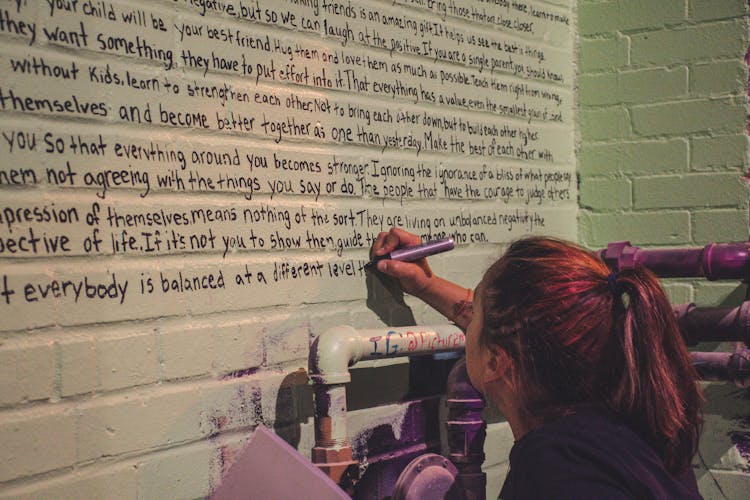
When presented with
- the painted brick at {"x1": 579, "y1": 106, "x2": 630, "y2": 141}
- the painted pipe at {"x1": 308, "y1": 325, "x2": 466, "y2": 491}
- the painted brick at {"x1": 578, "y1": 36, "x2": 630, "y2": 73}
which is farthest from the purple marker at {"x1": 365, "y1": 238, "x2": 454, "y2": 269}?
the painted brick at {"x1": 578, "y1": 36, "x2": 630, "y2": 73}

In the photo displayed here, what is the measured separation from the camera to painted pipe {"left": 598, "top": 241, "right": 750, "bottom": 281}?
2.39m

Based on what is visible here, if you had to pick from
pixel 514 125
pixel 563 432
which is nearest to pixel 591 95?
pixel 514 125

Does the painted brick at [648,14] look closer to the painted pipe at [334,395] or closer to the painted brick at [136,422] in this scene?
the painted pipe at [334,395]

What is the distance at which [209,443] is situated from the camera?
1.82m

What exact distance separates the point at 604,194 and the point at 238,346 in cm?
164

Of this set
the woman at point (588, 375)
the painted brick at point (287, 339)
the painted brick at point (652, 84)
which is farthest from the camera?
the painted brick at point (652, 84)

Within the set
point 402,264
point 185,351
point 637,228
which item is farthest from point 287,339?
point 637,228

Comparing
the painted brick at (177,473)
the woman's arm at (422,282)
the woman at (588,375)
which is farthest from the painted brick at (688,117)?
the painted brick at (177,473)

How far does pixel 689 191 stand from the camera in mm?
2744

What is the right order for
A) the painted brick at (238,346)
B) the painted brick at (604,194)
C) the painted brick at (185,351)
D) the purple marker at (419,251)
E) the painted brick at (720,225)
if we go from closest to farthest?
the painted brick at (185,351) → the painted brick at (238,346) → the purple marker at (419,251) → the painted brick at (720,225) → the painted brick at (604,194)

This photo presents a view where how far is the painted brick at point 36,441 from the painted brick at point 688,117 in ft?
7.19

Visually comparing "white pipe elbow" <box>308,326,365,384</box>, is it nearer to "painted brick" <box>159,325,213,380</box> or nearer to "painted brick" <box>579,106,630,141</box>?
"painted brick" <box>159,325,213,380</box>

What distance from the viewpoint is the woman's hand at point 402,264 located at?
7.20 feet

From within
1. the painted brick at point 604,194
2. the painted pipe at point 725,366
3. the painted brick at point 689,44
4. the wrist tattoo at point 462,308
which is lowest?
the painted pipe at point 725,366
